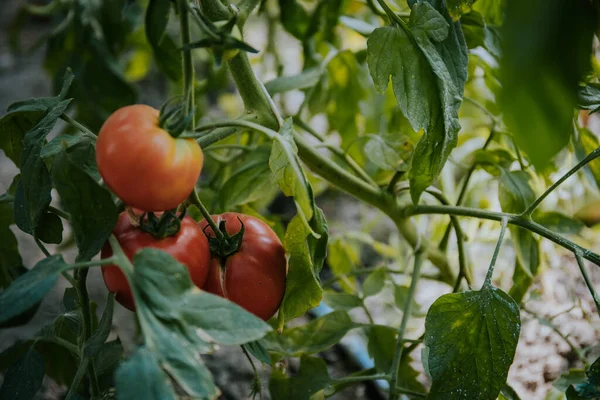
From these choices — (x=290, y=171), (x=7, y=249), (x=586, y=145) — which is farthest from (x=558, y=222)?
(x=7, y=249)

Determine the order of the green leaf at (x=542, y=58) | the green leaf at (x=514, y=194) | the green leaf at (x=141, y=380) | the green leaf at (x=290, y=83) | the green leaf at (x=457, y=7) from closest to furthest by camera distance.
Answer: the green leaf at (x=542, y=58)
the green leaf at (x=141, y=380)
the green leaf at (x=457, y=7)
the green leaf at (x=514, y=194)
the green leaf at (x=290, y=83)

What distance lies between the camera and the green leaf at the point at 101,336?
50cm

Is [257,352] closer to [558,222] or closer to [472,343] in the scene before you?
[472,343]

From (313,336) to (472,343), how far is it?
25 centimetres

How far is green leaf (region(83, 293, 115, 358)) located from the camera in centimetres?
50

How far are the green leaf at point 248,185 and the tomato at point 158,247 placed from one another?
222 mm

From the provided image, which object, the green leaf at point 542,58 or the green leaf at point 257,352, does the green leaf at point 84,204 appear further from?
the green leaf at point 542,58

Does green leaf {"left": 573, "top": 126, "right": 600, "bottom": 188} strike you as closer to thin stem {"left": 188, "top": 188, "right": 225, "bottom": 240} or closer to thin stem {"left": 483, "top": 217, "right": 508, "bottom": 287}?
thin stem {"left": 483, "top": 217, "right": 508, "bottom": 287}

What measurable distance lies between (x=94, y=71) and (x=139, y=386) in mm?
862

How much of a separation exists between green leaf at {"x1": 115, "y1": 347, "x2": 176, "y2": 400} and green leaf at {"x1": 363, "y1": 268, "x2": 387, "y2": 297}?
0.48 meters

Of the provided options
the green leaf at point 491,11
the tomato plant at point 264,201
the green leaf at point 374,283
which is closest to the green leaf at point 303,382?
the tomato plant at point 264,201

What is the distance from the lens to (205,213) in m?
0.51

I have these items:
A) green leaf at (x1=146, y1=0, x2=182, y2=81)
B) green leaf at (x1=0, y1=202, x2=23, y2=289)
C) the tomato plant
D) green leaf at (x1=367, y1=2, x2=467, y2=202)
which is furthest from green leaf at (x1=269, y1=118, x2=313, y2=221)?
green leaf at (x1=0, y1=202, x2=23, y2=289)

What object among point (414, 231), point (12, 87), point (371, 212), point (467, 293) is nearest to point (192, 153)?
point (467, 293)
